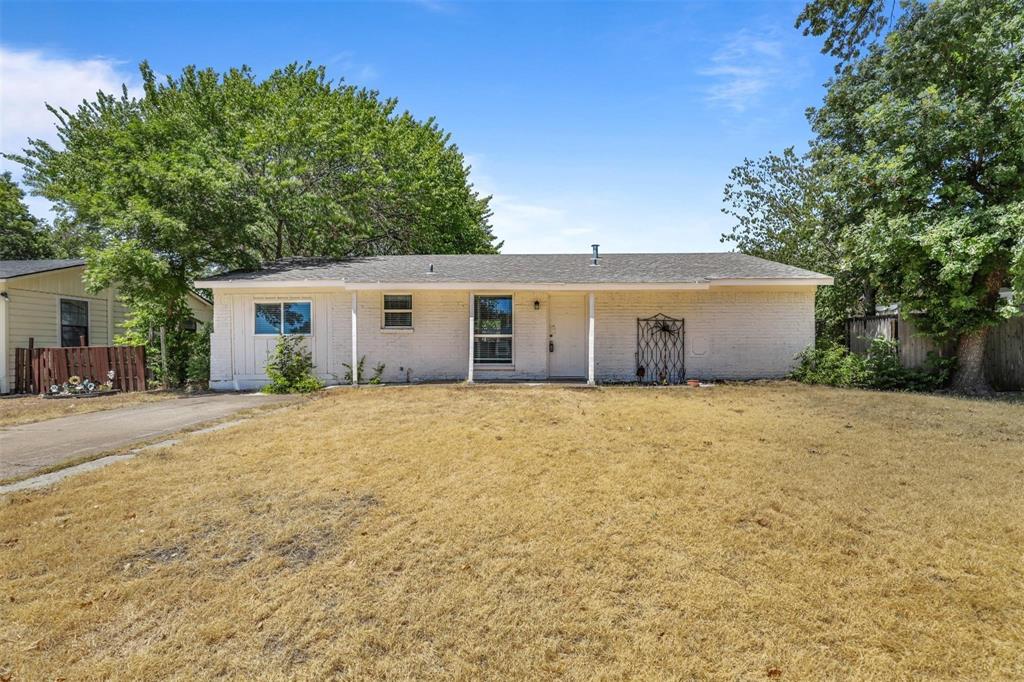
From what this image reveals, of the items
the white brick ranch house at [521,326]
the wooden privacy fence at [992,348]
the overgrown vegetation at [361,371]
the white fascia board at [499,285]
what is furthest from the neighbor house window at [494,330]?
the wooden privacy fence at [992,348]

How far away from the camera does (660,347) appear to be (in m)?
13.2

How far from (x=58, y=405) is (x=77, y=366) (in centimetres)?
267

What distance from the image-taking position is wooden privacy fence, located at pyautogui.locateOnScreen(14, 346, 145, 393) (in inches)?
490

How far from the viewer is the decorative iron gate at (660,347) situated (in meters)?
13.2

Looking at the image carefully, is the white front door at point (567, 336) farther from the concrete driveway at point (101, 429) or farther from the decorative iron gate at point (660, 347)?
the concrete driveway at point (101, 429)

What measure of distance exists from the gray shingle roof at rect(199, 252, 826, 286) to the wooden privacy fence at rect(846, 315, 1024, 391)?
230cm

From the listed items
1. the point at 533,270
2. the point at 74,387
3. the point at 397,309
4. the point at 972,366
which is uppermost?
the point at 533,270

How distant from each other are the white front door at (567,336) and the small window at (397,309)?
370 centimetres

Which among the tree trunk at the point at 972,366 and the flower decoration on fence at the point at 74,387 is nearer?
the tree trunk at the point at 972,366

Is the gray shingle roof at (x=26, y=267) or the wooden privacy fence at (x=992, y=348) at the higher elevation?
the gray shingle roof at (x=26, y=267)

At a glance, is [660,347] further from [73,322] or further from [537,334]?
[73,322]

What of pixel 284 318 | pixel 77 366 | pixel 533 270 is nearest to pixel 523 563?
pixel 533 270

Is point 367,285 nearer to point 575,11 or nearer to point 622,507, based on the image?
point 575,11

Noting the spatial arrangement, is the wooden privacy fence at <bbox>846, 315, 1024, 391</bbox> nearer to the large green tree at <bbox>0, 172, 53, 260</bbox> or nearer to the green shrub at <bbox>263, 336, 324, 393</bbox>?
the green shrub at <bbox>263, 336, 324, 393</bbox>
